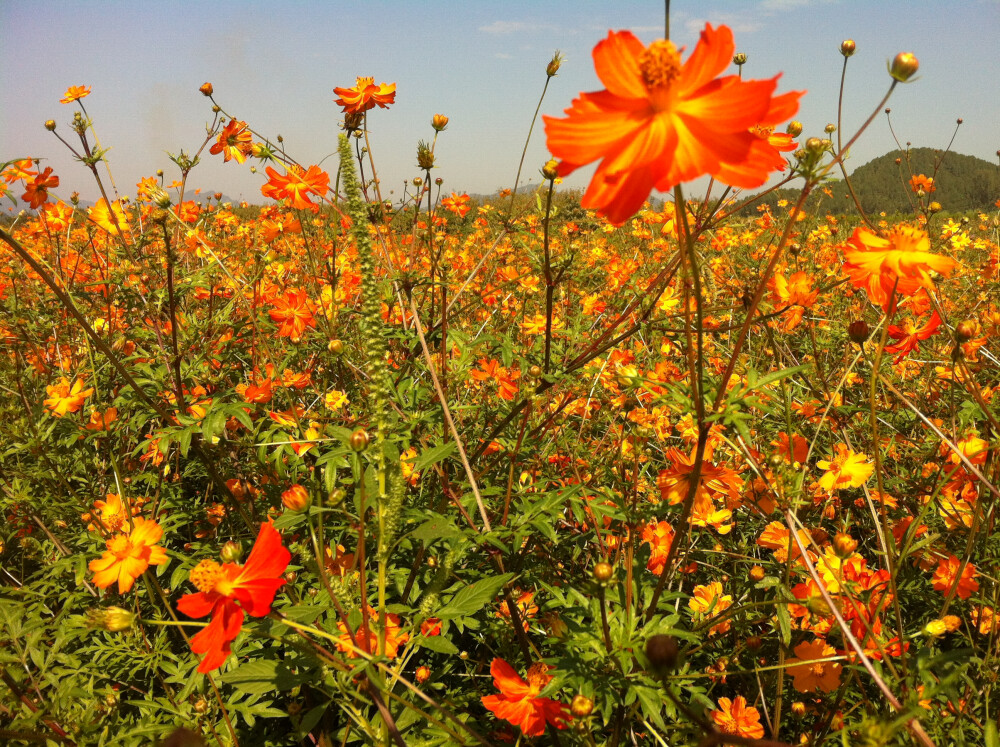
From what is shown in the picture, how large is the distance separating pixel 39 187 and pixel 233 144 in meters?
0.66

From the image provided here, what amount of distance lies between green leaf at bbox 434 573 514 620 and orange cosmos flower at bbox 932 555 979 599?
1097mm

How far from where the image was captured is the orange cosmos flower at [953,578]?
1.29 m

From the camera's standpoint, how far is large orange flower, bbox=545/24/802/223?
0.63m

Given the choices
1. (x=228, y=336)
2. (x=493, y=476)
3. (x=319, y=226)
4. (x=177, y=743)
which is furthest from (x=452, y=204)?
(x=177, y=743)

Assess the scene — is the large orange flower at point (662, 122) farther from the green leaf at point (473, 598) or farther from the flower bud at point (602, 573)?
the green leaf at point (473, 598)

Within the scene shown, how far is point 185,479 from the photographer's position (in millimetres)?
2094

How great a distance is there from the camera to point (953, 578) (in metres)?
1.33

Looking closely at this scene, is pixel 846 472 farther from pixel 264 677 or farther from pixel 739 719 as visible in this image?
pixel 264 677

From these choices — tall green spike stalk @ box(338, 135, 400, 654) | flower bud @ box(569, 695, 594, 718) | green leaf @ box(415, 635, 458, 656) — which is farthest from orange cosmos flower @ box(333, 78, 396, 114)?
flower bud @ box(569, 695, 594, 718)

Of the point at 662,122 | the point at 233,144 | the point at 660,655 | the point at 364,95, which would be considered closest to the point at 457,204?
the point at 233,144

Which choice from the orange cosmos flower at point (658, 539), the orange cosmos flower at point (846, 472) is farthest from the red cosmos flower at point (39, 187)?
the orange cosmos flower at point (846, 472)

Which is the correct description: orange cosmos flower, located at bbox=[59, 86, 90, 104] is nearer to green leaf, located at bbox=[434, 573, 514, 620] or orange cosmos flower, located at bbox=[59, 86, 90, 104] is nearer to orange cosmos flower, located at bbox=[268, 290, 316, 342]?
orange cosmos flower, located at bbox=[268, 290, 316, 342]

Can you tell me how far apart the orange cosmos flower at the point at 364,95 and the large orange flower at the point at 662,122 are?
1.08 metres

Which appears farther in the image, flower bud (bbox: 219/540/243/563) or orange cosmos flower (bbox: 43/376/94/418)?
orange cosmos flower (bbox: 43/376/94/418)
